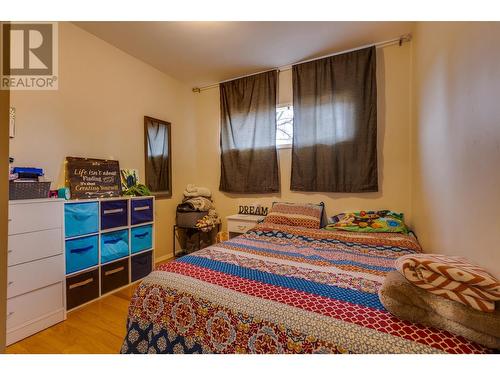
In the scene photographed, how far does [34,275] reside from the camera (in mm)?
→ 1622

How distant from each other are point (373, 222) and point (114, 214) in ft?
8.08

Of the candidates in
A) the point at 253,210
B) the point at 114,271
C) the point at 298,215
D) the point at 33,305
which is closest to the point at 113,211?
the point at 114,271

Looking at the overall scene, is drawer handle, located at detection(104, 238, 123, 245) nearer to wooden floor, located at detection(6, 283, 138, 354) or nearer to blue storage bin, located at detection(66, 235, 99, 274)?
blue storage bin, located at detection(66, 235, 99, 274)

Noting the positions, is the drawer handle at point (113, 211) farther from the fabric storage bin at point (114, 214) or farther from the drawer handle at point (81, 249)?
the drawer handle at point (81, 249)

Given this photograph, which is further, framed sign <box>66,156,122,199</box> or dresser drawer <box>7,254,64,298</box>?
framed sign <box>66,156,122,199</box>

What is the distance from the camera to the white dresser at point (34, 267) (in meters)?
1.52

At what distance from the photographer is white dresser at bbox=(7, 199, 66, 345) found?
152cm

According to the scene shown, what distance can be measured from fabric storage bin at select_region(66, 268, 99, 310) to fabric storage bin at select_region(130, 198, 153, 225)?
58 cm

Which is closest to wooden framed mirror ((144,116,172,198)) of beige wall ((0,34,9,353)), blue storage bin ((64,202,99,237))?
blue storage bin ((64,202,99,237))

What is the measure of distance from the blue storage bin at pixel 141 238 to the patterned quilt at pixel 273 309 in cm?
124

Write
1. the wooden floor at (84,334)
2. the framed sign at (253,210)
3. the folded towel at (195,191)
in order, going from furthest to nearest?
1. the folded towel at (195,191)
2. the framed sign at (253,210)
3. the wooden floor at (84,334)

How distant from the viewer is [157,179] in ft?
9.80

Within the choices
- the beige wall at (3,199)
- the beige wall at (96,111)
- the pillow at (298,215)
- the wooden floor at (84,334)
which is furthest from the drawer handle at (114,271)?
the beige wall at (3,199)

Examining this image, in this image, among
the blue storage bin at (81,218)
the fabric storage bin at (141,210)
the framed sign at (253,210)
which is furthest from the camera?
the framed sign at (253,210)
